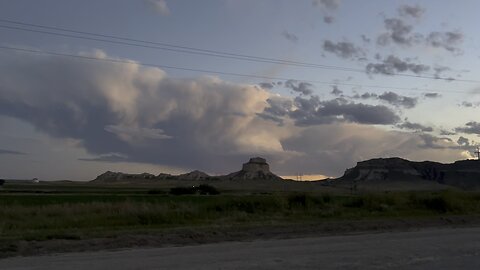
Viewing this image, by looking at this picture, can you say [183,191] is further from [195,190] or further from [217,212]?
[217,212]

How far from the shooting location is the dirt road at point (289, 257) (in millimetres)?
12773

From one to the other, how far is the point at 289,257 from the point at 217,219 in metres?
17.9

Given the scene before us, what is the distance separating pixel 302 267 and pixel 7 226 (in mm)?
19083

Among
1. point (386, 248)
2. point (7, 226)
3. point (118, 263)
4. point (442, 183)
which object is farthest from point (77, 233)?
point (442, 183)

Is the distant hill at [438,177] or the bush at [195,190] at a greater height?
the distant hill at [438,177]

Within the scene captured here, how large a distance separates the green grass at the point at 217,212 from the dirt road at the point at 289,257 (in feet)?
21.2

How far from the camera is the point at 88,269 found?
480 inches

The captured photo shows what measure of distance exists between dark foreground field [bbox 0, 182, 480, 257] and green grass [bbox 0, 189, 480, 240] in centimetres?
4

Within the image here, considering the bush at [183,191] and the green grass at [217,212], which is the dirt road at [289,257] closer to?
the green grass at [217,212]

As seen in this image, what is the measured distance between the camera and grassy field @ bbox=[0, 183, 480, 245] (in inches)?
1035

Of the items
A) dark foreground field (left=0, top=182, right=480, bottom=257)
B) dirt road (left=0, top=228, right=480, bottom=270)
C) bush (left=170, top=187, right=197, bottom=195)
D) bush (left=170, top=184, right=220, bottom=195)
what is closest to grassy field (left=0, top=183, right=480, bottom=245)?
dark foreground field (left=0, top=182, right=480, bottom=257)

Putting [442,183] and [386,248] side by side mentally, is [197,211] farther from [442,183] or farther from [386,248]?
[442,183]

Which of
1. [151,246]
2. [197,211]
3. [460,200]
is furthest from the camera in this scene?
[460,200]

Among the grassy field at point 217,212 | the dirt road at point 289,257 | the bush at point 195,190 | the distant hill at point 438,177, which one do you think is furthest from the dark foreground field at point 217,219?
the distant hill at point 438,177
